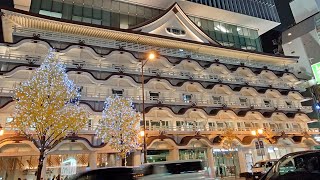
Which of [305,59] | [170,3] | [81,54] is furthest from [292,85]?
[81,54]

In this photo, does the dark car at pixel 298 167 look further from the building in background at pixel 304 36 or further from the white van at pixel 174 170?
the building in background at pixel 304 36

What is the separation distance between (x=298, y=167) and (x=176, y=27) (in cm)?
4005

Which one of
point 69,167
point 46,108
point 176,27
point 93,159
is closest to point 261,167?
point 93,159

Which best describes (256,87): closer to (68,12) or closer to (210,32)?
(210,32)

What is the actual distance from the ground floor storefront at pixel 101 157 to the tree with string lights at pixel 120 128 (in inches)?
90.4

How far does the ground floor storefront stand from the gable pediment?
20376mm

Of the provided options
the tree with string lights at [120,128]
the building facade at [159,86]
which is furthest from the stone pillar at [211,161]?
the tree with string lights at [120,128]

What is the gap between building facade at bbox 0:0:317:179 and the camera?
1080 inches

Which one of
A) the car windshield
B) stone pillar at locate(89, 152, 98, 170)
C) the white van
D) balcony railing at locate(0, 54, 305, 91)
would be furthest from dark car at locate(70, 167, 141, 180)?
balcony railing at locate(0, 54, 305, 91)

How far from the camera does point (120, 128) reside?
2534cm

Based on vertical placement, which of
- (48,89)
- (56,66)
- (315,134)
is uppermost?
(56,66)

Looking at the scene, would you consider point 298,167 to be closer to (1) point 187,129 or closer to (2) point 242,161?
(1) point 187,129

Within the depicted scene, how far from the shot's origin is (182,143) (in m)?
30.7

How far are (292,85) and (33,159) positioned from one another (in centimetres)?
4811
